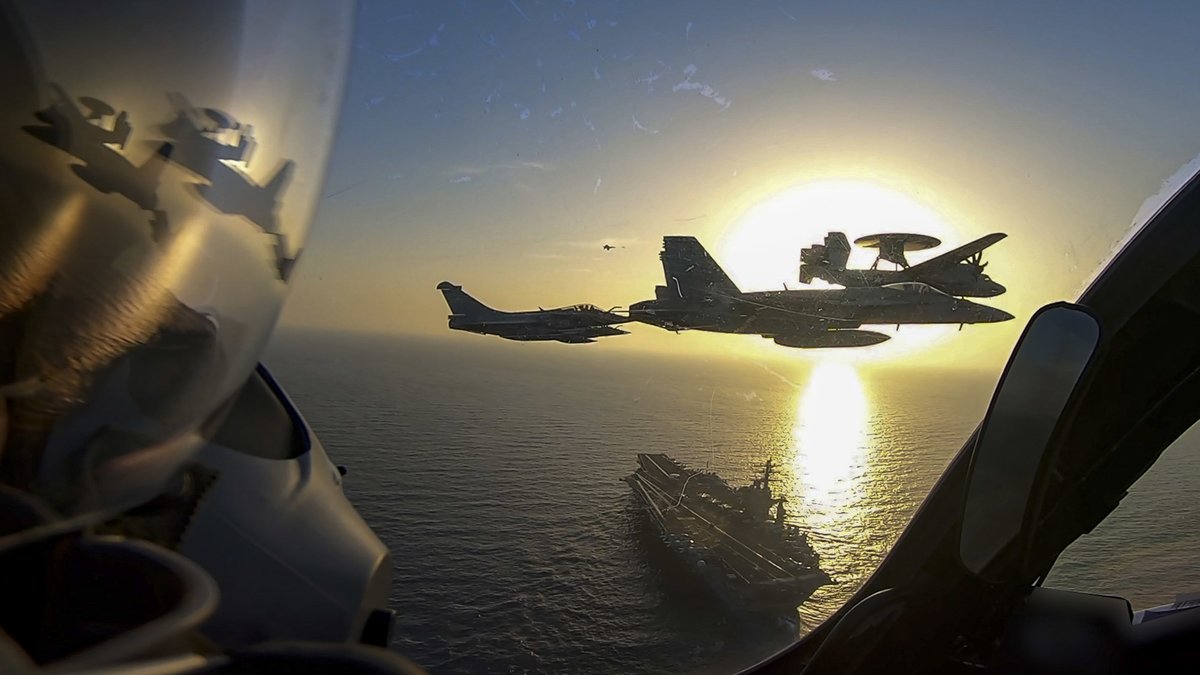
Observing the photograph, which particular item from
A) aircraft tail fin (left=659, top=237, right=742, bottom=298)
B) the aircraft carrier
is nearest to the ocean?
the aircraft carrier

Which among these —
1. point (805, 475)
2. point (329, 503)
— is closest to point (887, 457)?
point (805, 475)

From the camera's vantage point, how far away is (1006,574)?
4.05 ft

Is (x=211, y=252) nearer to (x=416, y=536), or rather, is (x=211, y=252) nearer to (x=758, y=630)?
(x=758, y=630)

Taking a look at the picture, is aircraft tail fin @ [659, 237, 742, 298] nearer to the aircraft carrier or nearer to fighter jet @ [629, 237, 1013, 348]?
fighter jet @ [629, 237, 1013, 348]

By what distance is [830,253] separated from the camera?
2604mm

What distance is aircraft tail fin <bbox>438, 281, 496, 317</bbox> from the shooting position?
2.47 meters

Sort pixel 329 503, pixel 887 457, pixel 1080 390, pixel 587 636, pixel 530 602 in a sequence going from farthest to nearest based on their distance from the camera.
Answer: pixel 530 602
pixel 587 636
pixel 887 457
pixel 1080 390
pixel 329 503

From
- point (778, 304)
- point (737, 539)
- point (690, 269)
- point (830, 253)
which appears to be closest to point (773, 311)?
point (778, 304)

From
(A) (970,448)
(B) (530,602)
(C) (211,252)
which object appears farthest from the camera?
Result: (B) (530,602)

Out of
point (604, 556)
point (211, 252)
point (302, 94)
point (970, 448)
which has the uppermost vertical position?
point (302, 94)

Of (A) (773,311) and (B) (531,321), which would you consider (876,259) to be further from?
(B) (531,321)

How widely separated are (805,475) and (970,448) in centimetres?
122

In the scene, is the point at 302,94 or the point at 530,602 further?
the point at 530,602

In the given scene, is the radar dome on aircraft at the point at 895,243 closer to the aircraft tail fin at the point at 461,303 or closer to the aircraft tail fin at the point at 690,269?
the aircraft tail fin at the point at 690,269
